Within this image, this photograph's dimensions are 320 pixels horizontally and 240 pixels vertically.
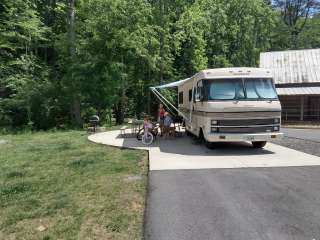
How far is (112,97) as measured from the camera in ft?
79.6

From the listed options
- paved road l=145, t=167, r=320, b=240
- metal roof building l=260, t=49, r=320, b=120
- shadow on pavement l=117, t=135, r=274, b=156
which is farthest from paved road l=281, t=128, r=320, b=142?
metal roof building l=260, t=49, r=320, b=120

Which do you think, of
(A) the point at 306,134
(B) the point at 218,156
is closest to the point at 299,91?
(A) the point at 306,134

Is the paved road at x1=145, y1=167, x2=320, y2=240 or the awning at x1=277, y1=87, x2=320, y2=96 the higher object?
the awning at x1=277, y1=87, x2=320, y2=96

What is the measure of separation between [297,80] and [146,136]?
2053cm

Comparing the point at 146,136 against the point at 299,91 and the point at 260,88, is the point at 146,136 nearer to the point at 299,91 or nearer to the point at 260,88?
the point at 260,88

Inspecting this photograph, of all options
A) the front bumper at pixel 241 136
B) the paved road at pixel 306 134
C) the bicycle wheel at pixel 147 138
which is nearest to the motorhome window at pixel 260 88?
the front bumper at pixel 241 136

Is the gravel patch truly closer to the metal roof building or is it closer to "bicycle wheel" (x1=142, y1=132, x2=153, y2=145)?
"bicycle wheel" (x1=142, y1=132, x2=153, y2=145)

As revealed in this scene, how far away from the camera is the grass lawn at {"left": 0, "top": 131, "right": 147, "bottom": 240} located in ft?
17.2

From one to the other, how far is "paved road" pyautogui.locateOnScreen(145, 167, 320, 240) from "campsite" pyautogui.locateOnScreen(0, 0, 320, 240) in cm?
3

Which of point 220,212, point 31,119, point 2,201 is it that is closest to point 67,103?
point 31,119

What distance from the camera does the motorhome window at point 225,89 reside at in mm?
12086

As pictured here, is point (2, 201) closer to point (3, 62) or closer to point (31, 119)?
point (31, 119)

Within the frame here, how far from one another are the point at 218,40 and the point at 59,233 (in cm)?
3821

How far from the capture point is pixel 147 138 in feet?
47.3
